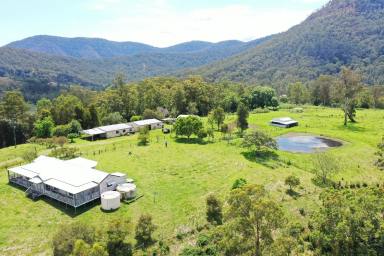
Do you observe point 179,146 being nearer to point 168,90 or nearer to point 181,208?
point 181,208

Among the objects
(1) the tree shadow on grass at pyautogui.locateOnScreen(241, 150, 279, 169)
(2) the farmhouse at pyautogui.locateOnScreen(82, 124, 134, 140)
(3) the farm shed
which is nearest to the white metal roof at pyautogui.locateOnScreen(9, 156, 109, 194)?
(2) the farmhouse at pyautogui.locateOnScreen(82, 124, 134, 140)

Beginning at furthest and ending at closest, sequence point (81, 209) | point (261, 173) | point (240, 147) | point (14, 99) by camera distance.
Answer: point (14, 99)
point (240, 147)
point (261, 173)
point (81, 209)

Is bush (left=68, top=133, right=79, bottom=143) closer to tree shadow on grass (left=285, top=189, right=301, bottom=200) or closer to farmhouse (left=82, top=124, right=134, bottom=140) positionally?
farmhouse (left=82, top=124, right=134, bottom=140)

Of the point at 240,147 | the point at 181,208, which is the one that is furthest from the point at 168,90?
the point at 181,208

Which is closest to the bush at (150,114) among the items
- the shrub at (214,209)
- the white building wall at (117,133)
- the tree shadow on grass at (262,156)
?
the white building wall at (117,133)

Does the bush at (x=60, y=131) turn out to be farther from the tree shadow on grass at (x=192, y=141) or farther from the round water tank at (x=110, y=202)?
the round water tank at (x=110, y=202)

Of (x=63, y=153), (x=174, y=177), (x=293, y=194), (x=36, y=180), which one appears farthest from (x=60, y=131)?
(x=293, y=194)

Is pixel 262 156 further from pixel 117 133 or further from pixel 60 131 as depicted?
pixel 60 131
